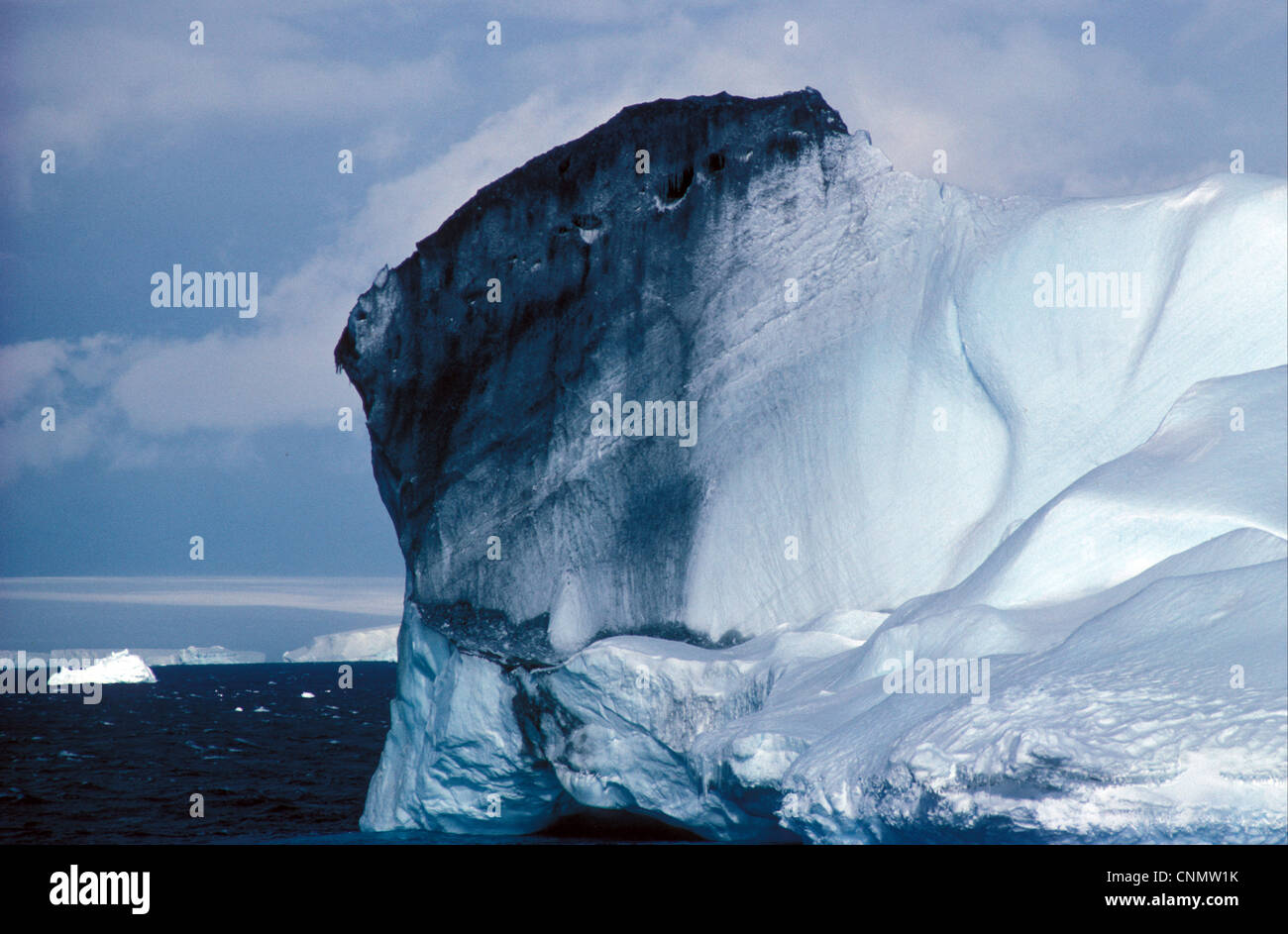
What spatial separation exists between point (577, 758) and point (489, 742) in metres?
1.73

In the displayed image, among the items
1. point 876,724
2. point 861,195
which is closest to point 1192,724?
point 876,724

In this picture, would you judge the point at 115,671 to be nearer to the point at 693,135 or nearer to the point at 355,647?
the point at 355,647

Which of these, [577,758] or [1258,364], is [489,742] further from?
[1258,364]

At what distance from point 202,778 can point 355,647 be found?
8390cm

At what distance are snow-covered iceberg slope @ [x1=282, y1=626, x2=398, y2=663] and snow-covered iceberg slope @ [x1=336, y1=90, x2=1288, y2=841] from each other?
84674 mm

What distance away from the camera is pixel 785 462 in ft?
47.2

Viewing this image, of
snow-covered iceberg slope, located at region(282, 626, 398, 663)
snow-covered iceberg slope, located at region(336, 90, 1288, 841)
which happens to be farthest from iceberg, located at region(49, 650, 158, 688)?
snow-covered iceberg slope, located at region(336, 90, 1288, 841)

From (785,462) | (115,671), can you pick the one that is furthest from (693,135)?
(115,671)

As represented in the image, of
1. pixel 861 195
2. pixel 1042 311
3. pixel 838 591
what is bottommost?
pixel 838 591

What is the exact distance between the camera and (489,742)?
1520 centimetres

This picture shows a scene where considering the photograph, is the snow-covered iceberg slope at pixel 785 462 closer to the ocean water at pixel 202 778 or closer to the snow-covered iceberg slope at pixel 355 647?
the ocean water at pixel 202 778

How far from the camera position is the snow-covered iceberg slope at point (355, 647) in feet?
345

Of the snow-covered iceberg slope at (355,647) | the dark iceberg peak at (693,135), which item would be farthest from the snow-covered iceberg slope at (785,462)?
the snow-covered iceberg slope at (355,647)
